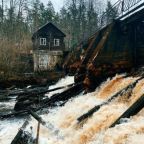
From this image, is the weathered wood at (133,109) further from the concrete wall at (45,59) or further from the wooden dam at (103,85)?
the concrete wall at (45,59)

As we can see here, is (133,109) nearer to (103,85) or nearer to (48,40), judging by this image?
(103,85)

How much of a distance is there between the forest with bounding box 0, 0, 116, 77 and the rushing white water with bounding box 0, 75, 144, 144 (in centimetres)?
1881

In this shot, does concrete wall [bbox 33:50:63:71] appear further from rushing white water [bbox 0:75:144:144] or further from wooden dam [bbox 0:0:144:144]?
rushing white water [bbox 0:75:144:144]

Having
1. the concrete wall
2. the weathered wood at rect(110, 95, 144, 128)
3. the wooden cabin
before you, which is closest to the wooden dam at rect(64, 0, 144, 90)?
the weathered wood at rect(110, 95, 144, 128)

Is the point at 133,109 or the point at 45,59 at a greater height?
the point at 45,59

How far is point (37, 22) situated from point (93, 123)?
181ft

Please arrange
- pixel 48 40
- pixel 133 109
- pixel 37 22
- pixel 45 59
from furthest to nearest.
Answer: pixel 37 22 < pixel 48 40 < pixel 45 59 < pixel 133 109

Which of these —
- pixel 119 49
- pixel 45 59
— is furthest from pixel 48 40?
pixel 119 49

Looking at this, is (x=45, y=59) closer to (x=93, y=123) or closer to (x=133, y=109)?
(x=93, y=123)

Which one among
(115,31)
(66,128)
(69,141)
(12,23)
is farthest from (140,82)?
(12,23)

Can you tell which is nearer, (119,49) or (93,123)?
(93,123)

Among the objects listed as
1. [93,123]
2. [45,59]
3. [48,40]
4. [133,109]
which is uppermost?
[48,40]

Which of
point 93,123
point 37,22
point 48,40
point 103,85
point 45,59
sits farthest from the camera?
point 37,22

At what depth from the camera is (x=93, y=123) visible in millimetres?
10016
